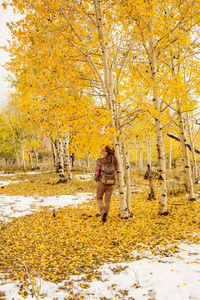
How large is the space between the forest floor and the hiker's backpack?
49.8 inches

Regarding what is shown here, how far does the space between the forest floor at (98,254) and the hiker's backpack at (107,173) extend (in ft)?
4.15

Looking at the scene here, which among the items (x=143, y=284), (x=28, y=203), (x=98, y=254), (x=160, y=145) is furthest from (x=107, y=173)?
(x=28, y=203)

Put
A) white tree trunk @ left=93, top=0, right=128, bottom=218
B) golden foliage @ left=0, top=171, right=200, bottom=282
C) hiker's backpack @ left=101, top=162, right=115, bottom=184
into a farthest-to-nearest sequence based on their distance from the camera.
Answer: hiker's backpack @ left=101, top=162, right=115, bottom=184, white tree trunk @ left=93, top=0, right=128, bottom=218, golden foliage @ left=0, top=171, right=200, bottom=282

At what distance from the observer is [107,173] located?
541cm

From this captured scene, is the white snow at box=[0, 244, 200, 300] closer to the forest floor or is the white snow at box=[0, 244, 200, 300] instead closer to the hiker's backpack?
the forest floor

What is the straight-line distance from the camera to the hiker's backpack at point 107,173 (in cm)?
539

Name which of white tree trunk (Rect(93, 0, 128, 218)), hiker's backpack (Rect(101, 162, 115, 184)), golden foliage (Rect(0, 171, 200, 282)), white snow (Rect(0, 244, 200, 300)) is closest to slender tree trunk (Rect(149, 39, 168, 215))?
golden foliage (Rect(0, 171, 200, 282))

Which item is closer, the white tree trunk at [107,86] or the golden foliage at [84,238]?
the golden foliage at [84,238]

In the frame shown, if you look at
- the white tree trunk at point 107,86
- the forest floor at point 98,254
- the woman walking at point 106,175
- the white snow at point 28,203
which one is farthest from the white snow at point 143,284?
the white snow at point 28,203

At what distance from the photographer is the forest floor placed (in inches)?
100

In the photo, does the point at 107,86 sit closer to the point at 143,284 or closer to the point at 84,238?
the point at 84,238

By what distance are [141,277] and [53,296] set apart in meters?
1.30

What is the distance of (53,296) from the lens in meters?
2.49

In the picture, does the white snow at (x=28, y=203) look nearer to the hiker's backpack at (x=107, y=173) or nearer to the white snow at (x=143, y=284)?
the hiker's backpack at (x=107, y=173)
